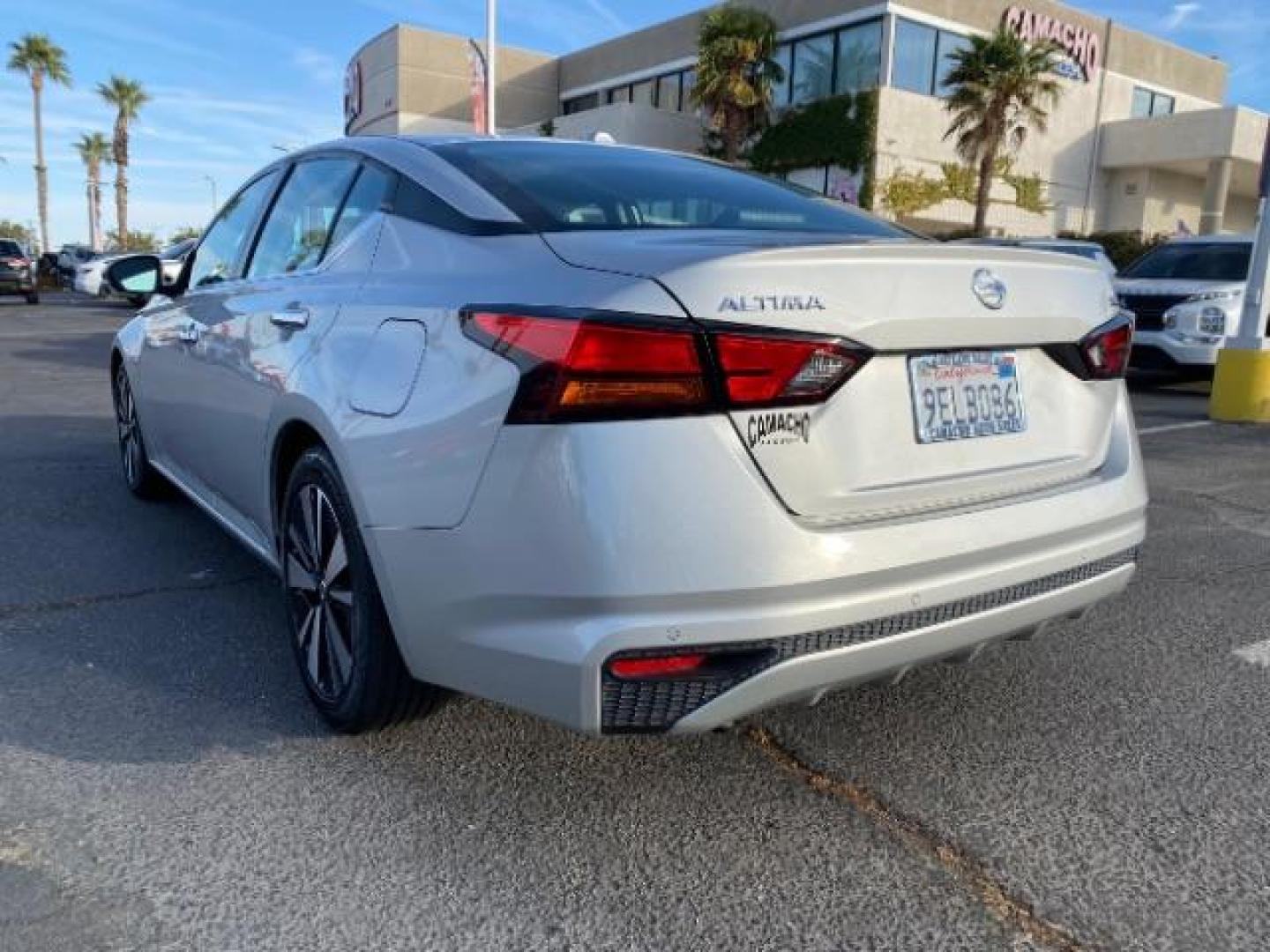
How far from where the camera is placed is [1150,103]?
1388 inches

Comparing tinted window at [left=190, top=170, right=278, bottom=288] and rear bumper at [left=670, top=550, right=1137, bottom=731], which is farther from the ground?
tinted window at [left=190, top=170, right=278, bottom=288]

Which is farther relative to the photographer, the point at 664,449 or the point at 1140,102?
the point at 1140,102

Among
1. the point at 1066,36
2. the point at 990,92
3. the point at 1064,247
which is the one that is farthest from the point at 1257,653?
the point at 1066,36

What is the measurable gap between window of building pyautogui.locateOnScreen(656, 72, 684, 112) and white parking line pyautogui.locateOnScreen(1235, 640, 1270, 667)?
33.3m

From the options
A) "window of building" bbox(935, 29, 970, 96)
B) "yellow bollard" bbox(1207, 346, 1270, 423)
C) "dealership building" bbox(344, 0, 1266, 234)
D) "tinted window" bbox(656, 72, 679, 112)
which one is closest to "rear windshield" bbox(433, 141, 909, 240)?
"yellow bollard" bbox(1207, 346, 1270, 423)

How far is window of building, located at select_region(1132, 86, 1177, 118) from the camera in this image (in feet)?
114

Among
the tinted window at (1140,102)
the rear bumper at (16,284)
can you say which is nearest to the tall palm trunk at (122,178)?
the rear bumper at (16,284)

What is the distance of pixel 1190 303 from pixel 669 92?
27.2 meters

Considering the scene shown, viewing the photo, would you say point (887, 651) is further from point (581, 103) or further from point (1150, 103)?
point (581, 103)

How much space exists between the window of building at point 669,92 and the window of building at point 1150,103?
15.2 m

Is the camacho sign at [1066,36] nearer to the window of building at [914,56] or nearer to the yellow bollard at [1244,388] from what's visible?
the window of building at [914,56]

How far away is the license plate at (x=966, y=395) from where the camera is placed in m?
2.11

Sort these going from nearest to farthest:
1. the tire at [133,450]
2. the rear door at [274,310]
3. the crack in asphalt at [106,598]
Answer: the rear door at [274,310] → the crack in asphalt at [106,598] → the tire at [133,450]

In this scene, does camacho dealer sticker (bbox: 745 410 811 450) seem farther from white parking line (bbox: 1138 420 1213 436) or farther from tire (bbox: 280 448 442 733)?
white parking line (bbox: 1138 420 1213 436)
